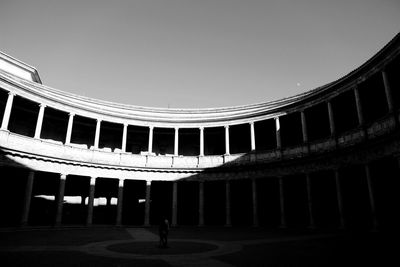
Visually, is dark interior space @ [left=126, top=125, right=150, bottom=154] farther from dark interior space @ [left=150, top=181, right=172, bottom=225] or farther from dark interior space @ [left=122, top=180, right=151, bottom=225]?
dark interior space @ [left=150, top=181, right=172, bottom=225]

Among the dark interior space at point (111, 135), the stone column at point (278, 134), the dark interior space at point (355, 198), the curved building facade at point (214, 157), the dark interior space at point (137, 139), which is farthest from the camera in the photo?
the dark interior space at point (137, 139)

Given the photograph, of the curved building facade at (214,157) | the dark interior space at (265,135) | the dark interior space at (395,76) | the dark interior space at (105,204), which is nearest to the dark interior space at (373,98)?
the curved building facade at (214,157)

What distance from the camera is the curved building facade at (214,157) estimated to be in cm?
1933

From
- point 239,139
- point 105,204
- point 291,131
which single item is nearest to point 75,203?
point 105,204

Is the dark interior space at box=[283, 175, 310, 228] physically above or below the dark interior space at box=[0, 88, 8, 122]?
below

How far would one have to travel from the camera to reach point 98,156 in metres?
25.2

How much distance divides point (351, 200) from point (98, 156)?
21904mm

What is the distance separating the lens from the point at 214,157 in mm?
27516

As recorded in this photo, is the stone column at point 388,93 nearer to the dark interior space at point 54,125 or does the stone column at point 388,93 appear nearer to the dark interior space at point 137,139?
the dark interior space at point 137,139

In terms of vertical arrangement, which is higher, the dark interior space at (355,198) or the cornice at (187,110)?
the cornice at (187,110)

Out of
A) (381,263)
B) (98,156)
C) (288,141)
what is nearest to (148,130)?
(98,156)

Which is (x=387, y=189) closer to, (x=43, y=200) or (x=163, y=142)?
(x=163, y=142)

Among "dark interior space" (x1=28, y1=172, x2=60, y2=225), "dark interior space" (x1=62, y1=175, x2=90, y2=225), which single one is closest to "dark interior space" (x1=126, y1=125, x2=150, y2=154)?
"dark interior space" (x1=62, y1=175, x2=90, y2=225)

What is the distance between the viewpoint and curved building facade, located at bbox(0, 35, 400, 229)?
19328 mm
